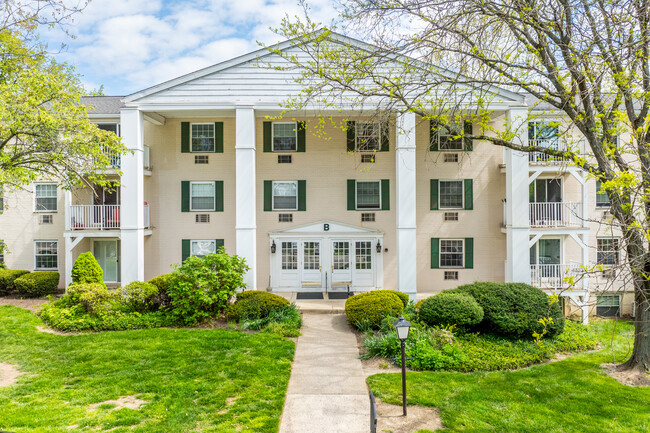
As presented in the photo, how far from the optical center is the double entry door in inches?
567

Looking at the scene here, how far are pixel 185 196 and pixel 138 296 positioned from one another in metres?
4.81

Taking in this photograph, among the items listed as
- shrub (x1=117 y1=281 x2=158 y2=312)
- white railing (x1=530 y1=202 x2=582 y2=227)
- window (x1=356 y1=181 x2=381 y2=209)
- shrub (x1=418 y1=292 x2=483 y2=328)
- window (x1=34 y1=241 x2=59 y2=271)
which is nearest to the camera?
shrub (x1=418 y1=292 x2=483 y2=328)

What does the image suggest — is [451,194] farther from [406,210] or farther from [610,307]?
[610,307]

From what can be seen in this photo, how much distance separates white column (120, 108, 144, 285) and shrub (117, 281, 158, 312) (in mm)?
1375

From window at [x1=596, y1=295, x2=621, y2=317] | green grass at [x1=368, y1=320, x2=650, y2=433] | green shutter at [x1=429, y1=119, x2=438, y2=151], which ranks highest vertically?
green shutter at [x1=429, y1=119, x2=438, y2=151]

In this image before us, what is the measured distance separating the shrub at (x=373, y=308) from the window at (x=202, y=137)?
8541 millimetres

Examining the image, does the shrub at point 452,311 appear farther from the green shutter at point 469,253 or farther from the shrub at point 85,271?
the shrub at point 85,271

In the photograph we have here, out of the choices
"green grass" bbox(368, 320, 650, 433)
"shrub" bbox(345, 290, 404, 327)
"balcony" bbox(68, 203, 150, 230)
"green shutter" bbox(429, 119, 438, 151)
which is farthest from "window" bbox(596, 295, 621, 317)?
"balcony" bbox(68, 203, 150, 230)

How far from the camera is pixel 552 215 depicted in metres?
13.5

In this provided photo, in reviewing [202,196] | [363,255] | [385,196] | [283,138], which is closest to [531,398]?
[363,255]

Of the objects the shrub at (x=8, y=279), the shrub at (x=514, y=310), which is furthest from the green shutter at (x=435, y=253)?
the shrub at (x=8, y=279)

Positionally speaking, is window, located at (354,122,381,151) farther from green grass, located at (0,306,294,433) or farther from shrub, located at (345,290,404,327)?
green grass, located at (0,306,294,433)

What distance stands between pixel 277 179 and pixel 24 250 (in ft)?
36.1

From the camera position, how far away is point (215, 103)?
12750 millimetres
